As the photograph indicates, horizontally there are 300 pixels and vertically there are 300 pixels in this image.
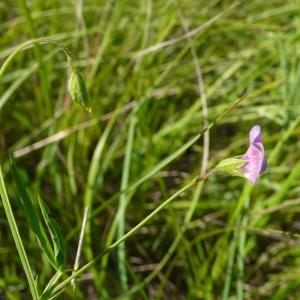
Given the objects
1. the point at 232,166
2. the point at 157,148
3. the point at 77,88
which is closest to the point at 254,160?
the point at 232,166

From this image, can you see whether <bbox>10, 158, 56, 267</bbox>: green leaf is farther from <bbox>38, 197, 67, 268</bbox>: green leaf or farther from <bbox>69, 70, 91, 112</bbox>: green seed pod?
<bbox>69, 70, 91, 112</bbox>: green seed pod

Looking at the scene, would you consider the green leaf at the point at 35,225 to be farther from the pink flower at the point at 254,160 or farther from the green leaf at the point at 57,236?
the pink flower at the point at 254,160

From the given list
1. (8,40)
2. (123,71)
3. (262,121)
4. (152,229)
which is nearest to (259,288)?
(152,229)

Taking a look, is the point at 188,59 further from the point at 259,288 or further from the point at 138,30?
the point at 259,288

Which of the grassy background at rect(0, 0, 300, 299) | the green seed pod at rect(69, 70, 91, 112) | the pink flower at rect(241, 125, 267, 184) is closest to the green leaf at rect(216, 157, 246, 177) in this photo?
the pink flower at rect(241, 125, 267, 184)

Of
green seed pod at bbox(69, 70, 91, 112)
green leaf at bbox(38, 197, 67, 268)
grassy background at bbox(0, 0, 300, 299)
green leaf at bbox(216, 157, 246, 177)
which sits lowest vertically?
grassy background at bbox(0, 0, 300, 299)

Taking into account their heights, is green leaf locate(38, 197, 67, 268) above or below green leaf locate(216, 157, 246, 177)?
below

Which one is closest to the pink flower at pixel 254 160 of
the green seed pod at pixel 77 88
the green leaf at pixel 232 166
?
the green leaf at pixel 232 166

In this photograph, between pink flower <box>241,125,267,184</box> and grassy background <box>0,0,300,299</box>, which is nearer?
pink flower <box>241,125,267,184</box>
